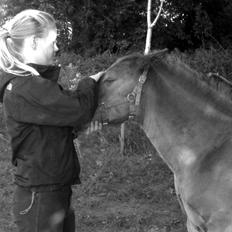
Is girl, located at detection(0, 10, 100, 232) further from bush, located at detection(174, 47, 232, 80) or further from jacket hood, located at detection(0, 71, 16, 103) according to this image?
bush, located at detection(174, 47, 232, 80)

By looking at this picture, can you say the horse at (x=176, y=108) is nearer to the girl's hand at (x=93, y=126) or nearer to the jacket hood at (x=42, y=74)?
the girl's hand at (x=93, y=126)

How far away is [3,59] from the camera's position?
283 centimetres

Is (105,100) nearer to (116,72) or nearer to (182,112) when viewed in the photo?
(116,72)

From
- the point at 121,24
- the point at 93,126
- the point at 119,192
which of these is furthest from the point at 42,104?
the point at 121,24

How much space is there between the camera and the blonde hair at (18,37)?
2.80m

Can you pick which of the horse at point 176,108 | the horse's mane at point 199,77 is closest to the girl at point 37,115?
the horse at point 176,108

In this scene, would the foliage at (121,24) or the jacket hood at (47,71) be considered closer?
the jacket hood at (47,71)

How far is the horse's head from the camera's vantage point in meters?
3.16

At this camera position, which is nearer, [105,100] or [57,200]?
[57,200]

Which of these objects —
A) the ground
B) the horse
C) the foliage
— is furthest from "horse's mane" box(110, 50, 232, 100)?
the foliage

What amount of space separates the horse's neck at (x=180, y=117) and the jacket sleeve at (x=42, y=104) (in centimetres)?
64

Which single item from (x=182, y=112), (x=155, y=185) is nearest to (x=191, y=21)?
(x=155, y=185)

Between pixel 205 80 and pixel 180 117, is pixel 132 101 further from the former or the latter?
pixel 205 80

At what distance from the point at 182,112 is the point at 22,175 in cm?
123
